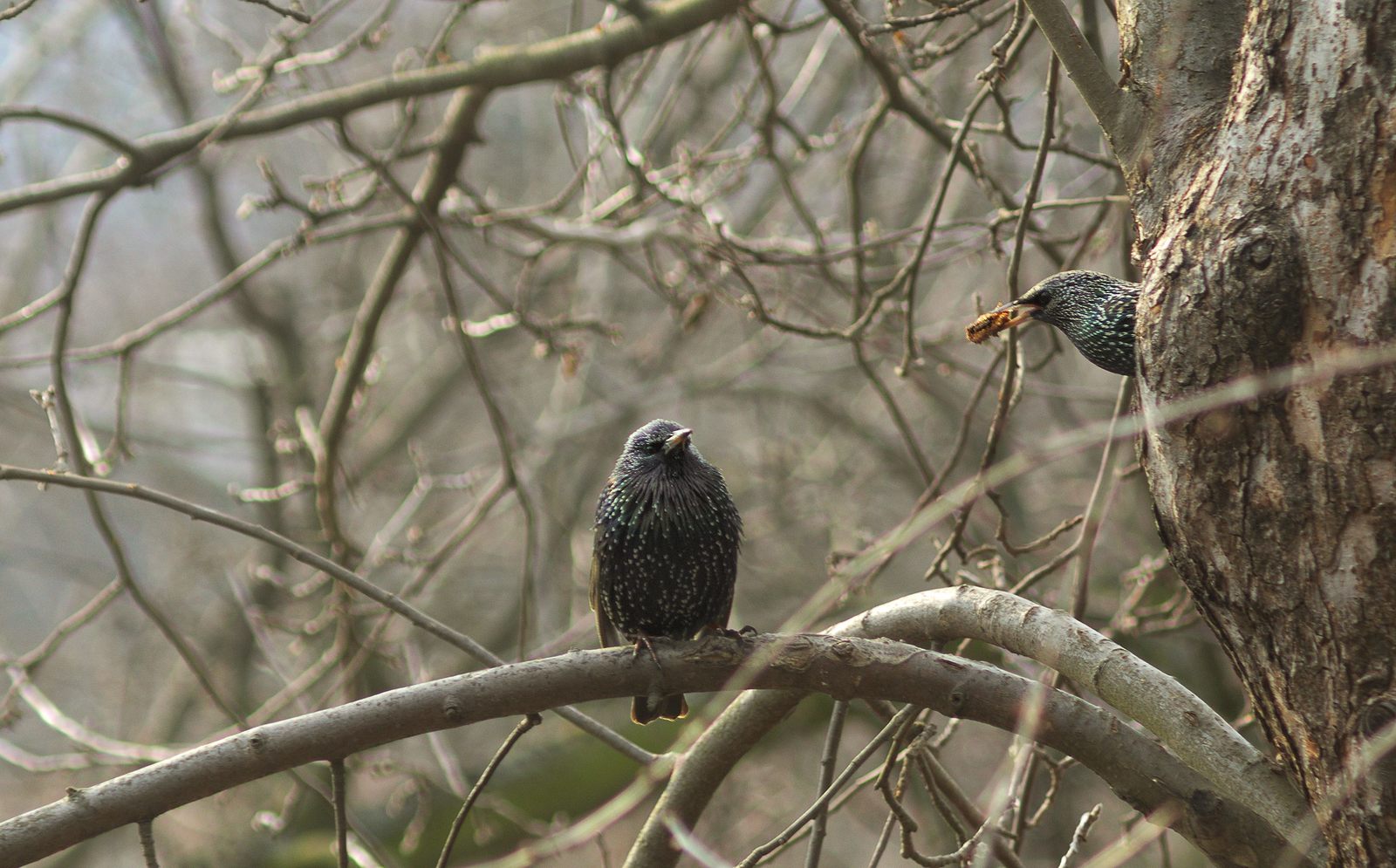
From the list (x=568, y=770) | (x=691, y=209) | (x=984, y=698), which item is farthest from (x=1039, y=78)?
(x=984, y=698)

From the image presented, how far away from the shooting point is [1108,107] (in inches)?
94.4

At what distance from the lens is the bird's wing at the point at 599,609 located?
3.84 metres

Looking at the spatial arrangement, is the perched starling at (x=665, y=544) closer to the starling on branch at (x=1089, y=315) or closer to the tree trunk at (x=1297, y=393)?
the starling on branch at (x=1089, y=315)

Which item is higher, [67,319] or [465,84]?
[465,84]

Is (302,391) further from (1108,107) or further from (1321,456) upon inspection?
(1321,456)

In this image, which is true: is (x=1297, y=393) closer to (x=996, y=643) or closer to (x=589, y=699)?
(x=996, y=643)

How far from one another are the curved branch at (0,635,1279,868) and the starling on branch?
79 cm

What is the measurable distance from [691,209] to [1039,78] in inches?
166

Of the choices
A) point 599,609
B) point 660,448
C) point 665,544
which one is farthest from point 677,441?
point 599,609

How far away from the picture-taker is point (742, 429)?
33.8ft

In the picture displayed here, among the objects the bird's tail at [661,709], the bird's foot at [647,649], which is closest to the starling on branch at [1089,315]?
the bird's foot at [647,649]

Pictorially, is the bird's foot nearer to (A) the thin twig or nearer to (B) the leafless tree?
(B) the leafless tree

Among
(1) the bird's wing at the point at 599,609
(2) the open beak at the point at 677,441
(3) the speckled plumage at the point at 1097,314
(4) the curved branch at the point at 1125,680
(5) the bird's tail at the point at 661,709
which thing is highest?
(2) the open beak at the point at 677,441

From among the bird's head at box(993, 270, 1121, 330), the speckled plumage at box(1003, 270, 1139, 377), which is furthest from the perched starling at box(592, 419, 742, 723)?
the speckled plumage at box(1003, 270, 1139, 377)
